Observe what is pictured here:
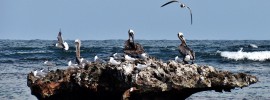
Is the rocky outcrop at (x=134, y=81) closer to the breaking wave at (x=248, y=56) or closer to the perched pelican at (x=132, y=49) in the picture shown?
the perched pelican at (x=132, y=49)

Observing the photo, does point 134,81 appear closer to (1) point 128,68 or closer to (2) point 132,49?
(1) point 128,68

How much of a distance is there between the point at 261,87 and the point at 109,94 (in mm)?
8726

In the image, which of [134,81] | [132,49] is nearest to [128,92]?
[134,81]

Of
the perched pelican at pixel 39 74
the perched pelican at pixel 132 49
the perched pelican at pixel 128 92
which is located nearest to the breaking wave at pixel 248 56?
the perched pelican at pixel 132 49

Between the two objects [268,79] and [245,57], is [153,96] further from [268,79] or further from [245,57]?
[245,57]

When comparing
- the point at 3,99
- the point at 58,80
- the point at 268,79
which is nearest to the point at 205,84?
the point at 58,80

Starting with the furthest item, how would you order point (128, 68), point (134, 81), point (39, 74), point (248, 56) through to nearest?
point (248, 56) < point (39, 74) < point (128, 68) < point (134, 81)

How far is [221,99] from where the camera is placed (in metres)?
19.3

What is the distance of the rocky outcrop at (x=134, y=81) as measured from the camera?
541 inches

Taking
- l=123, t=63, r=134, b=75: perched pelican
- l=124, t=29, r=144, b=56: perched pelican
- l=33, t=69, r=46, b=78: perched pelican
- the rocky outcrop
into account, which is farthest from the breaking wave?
l=123, t=63, r=134, b=75: perched pelican

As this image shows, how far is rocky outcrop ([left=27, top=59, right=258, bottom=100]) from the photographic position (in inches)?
541

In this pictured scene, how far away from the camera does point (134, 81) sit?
13.6 m

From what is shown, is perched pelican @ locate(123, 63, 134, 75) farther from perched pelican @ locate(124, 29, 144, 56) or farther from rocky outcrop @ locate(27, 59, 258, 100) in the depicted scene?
perched pelican @ locate(124, 29, 144, 56)

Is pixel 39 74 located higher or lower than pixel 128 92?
higher
